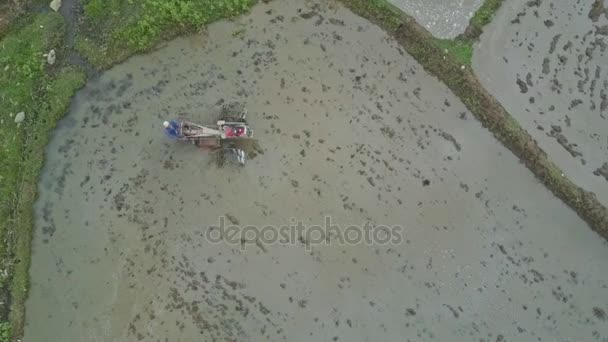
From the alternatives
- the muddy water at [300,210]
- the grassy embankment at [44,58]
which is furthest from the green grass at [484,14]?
the grassy embankment at [44,58]

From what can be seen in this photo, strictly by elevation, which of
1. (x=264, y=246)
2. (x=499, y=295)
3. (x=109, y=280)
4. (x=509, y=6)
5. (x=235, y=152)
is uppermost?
(x=509, y=6)

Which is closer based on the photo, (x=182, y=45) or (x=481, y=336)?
(x=481, y=336)

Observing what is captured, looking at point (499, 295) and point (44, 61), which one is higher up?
point (499, 295)

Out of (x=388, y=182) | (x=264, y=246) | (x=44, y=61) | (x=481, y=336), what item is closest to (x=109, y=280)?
(x=264, y=246)

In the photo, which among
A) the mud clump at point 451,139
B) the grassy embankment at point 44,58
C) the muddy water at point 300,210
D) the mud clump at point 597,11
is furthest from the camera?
the mud clump at point 597,11

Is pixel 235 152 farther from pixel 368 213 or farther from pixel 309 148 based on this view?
pixel 368 213

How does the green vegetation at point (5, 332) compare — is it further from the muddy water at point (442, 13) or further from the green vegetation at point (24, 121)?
the muddy water at point (442, 13)

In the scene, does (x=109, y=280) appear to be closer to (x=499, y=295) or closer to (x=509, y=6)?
(x=499, y=295)
